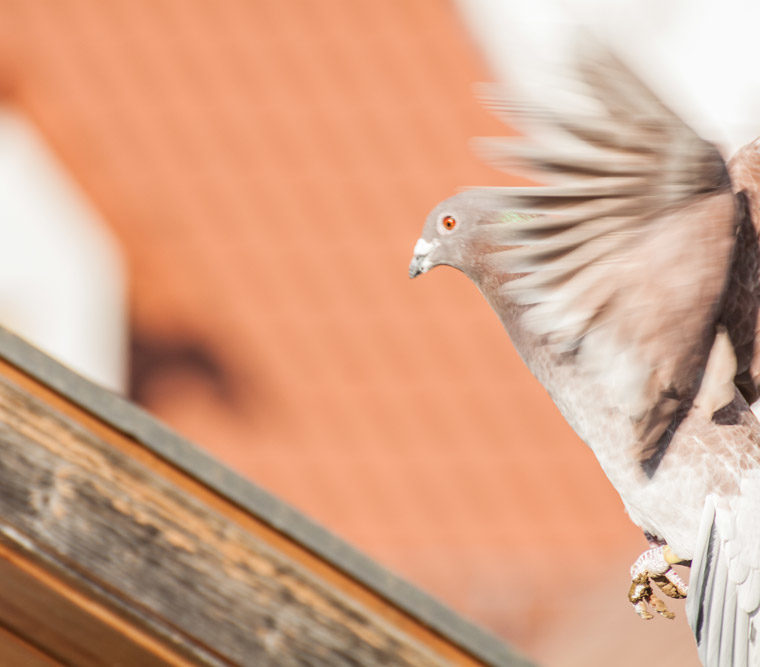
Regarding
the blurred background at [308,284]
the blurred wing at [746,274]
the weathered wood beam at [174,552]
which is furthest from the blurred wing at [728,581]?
the blurred background at [308,284]

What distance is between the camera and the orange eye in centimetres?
163

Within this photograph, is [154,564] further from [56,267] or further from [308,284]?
[56,267]

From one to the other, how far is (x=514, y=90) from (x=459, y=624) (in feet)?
1.80

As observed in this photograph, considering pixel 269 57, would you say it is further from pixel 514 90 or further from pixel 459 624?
pixel 459 624

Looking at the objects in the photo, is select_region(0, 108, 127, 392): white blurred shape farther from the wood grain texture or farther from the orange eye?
the wood grain texture

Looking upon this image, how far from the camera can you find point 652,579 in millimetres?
1477

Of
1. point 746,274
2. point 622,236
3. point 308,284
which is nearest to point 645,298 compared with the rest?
point 622,236

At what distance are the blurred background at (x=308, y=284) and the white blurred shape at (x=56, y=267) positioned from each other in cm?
1

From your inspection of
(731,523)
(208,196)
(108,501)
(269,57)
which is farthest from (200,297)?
(108,501)

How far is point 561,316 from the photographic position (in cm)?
124

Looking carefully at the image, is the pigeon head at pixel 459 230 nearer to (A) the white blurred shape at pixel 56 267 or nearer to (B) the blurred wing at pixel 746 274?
(B) the blurred wing at pixel 746 274

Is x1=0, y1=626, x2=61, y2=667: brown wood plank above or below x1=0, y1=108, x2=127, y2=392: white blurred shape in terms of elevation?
below

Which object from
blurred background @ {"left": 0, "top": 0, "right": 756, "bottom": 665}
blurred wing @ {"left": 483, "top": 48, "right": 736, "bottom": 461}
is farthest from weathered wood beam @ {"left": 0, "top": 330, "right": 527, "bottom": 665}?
blurred background @ {"left": 0, "top": 0, "right": 756, "bottom": 665}

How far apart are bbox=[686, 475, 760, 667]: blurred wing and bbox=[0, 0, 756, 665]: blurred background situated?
120 inches
